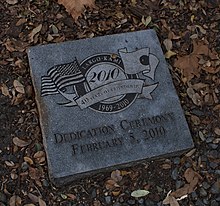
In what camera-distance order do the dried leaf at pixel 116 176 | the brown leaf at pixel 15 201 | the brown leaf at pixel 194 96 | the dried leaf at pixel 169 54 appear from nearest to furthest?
the brown leaf at pixel 15 201 → the dried leaf at pixel 116 176 → the brown leaf at pixel 194 96 → the dried leaf at pixel 169 54

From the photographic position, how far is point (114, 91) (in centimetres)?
255

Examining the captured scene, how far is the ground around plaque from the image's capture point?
239 cm

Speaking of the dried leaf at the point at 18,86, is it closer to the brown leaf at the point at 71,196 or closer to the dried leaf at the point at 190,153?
the brown leaf at the point at 71,196

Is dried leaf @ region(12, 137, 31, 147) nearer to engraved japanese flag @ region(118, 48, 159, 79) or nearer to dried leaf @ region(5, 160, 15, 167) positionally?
dried leaf @ region(5, 160, 15, 167)

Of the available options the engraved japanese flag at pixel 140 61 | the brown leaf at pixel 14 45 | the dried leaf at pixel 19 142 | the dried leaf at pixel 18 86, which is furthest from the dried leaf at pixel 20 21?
the dried leaf at pixel 19 142

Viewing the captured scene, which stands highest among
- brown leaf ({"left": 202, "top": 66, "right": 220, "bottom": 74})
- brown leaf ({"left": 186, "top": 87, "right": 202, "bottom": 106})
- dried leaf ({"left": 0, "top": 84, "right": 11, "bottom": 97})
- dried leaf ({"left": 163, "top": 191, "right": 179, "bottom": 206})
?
dried leaf ({"left": 0, "top": 84, "right": 11, "bottom": 97})

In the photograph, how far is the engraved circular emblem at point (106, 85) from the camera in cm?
251

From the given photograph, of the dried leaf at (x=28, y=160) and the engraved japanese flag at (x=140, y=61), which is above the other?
the engraved japanese flag at (x=140, y=61)

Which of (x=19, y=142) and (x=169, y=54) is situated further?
(x=169, y=54)

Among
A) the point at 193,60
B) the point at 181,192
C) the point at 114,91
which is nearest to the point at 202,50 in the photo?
the point at 193,60

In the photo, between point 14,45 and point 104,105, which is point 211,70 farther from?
point 14,45

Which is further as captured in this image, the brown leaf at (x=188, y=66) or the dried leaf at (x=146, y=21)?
the dried leaf at (x=146, y=21)

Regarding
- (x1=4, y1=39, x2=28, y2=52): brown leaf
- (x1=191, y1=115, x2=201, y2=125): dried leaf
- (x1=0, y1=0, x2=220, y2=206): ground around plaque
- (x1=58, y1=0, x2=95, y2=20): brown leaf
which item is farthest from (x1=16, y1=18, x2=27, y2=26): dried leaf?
(x1=191, y1=115, x2=201, y2=125): dried leaf

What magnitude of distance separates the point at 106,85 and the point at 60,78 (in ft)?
0.78
